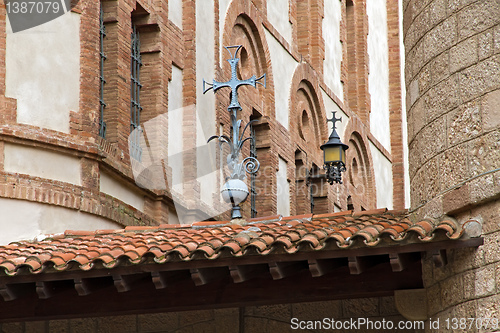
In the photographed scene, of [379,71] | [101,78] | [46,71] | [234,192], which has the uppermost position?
[379,71]

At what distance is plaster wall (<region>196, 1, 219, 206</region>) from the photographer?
17.6 metres

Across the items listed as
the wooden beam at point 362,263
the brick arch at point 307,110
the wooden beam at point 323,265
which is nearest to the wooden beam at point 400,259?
the wooden beam at point 362,263

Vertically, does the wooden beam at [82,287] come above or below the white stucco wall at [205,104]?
below

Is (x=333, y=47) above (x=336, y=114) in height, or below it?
above

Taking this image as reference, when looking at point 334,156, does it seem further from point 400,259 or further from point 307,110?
point 400,259

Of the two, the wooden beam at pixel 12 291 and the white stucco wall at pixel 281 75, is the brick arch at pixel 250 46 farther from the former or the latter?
the wooden beam at pixel 12 291

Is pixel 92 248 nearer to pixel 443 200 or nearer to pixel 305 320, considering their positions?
pixel 305 320

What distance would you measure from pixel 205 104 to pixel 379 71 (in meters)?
13.2

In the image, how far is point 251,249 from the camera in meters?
9.28

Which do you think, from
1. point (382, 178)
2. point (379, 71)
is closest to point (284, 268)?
point (382, 178)

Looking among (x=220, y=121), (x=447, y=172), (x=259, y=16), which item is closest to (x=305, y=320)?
(x=447, y=172)

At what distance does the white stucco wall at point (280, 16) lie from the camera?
22266 mm

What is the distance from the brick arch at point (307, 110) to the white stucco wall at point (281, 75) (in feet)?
0.67

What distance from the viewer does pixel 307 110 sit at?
24.0 meters
